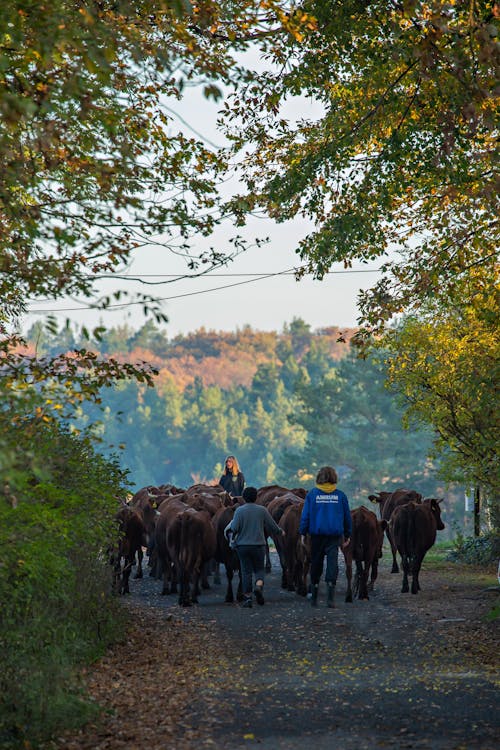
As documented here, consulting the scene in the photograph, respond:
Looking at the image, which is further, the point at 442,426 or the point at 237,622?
the point at 442,426

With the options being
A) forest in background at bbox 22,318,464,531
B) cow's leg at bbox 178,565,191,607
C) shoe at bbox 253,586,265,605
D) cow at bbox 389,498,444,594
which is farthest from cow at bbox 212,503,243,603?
forest in background at bbox 22,318,464,531

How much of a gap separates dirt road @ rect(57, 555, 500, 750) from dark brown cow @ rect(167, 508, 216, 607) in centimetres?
47

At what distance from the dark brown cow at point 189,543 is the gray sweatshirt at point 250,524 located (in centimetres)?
41

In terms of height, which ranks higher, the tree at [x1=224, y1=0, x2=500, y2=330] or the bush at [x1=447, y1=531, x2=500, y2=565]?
the tree at [x1=224, y1=0, x2=500, y2=330]

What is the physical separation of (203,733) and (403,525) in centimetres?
976

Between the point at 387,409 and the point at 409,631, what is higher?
the point at 387,409

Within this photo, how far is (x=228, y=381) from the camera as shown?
439 ft

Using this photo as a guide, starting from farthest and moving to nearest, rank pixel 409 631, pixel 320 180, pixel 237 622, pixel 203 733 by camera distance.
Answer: pixel 320 180, pixel 237 622, pixel 409 631, pixel 203 733

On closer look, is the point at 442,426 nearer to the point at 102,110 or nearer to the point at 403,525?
the point at 403,525

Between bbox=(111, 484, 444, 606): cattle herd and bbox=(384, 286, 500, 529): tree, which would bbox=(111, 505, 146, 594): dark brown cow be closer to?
bbox=(111, 484, 444, 606): cattle herd

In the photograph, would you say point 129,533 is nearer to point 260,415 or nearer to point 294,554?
point 294,554

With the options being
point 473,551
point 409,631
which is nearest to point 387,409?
point 473,551

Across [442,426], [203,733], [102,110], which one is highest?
[102,110]

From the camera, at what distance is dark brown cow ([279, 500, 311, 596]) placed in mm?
17531
